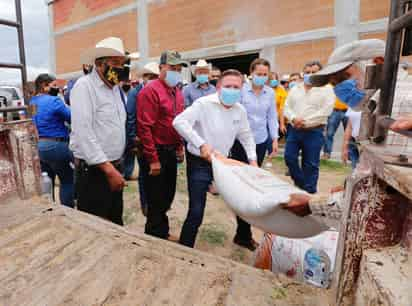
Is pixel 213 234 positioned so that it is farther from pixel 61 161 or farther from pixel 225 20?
pixel 225 20

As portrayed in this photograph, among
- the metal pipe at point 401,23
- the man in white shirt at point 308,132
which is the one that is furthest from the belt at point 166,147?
the metal pipe at point 401,23

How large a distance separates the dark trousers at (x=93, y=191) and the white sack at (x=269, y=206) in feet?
4.28

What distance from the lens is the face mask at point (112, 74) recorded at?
87.3 inches

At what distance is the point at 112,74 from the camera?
7.33 feet

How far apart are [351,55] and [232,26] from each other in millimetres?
7519

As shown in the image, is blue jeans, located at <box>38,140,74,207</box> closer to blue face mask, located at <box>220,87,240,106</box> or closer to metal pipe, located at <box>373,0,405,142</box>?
blue face mask, located at <box>220,87,240,106</box>

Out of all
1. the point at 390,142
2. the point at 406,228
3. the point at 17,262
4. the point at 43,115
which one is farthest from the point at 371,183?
the point at 43,115

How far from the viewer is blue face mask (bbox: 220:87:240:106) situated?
244 cm

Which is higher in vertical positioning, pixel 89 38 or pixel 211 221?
pixel 89 38

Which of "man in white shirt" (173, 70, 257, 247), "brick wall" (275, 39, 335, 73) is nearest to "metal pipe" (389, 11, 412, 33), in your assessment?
"man in white shirt" (173, 70, 257, 247)

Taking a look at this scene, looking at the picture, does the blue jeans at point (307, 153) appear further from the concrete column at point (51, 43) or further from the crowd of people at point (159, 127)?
the concrete column at point (51, 43)

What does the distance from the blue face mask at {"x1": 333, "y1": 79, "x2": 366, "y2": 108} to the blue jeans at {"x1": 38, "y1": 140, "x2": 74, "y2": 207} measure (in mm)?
2569

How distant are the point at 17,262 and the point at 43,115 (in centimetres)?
208

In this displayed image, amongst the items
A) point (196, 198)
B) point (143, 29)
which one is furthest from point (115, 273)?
point (143, 29)
